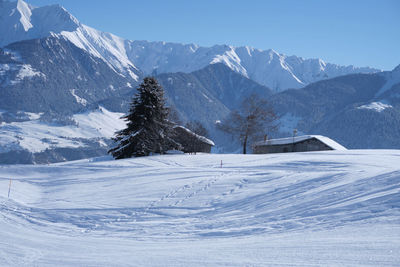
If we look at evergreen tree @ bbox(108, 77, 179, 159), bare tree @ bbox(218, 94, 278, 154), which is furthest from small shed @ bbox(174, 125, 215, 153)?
evergreen tree @ bbox(108, 77, 179, 159)

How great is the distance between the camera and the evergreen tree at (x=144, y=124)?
3353 centimetres

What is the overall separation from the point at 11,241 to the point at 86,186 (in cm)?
897

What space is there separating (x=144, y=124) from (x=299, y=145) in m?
22.9

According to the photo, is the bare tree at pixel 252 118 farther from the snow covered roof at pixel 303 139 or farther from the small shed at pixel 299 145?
the snow covered roof at pixel 303 139

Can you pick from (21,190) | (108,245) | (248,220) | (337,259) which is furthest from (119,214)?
(337,259)

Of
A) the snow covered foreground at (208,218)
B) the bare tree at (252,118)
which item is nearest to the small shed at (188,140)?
the bare tree at (252,118)

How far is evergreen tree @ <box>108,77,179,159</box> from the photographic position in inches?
1320

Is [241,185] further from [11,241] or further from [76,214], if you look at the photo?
[11,241]

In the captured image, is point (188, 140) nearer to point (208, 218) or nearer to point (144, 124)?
point (144, 124)

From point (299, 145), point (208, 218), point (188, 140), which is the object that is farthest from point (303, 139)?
point (208, 218)

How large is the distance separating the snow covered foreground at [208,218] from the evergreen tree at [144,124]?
1212 centimetres

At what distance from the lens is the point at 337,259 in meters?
7.23

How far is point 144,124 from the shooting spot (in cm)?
3347

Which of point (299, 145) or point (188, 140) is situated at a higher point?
point (299, 145)
